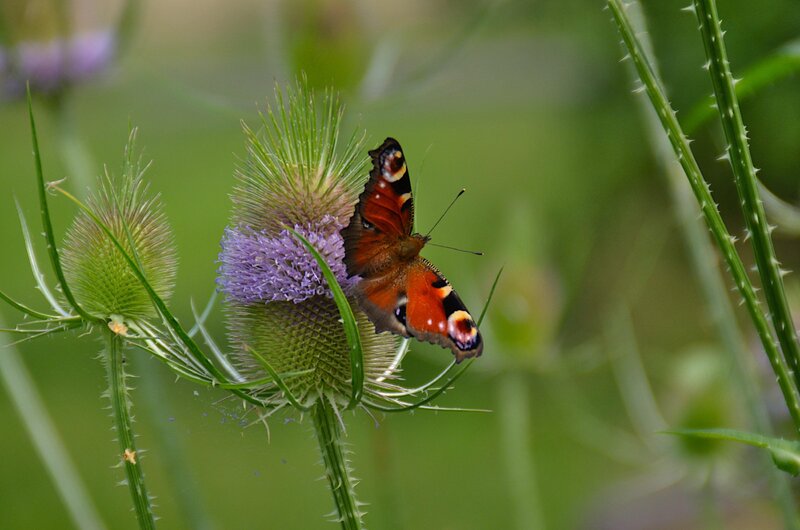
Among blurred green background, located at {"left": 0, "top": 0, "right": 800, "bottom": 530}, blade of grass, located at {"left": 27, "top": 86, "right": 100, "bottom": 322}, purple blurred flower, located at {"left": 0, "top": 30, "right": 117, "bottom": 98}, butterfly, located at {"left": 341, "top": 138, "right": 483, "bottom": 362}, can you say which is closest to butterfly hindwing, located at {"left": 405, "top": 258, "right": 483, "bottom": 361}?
butterfly, located at {"left": 341, "top": 138, "right": 483, "bottom": 362}

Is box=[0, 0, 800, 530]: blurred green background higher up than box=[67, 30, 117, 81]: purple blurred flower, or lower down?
lower down

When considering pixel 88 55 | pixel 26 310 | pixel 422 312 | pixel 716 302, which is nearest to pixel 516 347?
pixel 716 302

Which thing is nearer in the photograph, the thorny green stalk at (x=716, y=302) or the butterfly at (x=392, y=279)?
the butterfly at (x=392, y=279)

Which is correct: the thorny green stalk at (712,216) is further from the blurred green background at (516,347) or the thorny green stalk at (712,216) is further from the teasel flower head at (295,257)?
the blurred green background at (516,347)

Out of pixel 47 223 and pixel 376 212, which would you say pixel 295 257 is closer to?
pixel 376 212

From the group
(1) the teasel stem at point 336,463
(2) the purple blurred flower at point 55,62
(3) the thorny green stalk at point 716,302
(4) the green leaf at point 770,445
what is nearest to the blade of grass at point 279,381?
(1) the teasel stem at point 336,463

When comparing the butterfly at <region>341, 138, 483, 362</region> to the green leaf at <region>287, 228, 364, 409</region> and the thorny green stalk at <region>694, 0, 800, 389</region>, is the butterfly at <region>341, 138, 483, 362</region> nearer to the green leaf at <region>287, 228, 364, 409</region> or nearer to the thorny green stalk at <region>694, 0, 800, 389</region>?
the green leaf at <region>287, 228, 364, 409</region>

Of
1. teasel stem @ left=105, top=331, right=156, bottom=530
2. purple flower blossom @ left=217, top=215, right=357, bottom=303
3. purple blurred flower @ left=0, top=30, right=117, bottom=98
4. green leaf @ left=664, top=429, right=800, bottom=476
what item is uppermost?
purple blurred flower @ left=0, top=30, right=117, bottom=98

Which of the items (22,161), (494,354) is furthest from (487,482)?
(22,161)
